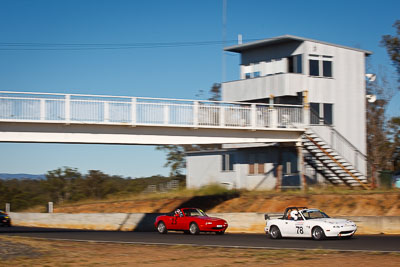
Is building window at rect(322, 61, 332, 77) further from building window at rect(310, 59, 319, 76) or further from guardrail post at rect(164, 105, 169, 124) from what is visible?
guardrail post at rect(164, 105, 169, 124)

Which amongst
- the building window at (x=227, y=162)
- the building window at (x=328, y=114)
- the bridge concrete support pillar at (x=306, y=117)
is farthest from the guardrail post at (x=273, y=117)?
the building window at (x=227, y=162)

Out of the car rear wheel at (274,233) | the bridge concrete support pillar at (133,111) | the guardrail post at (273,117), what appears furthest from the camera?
the guardrail post at (273,117)

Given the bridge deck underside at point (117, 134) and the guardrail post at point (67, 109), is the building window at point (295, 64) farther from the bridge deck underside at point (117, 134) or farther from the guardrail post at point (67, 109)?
the guardrail post at point (67, 109)

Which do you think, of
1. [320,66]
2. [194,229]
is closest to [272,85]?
[320,66]

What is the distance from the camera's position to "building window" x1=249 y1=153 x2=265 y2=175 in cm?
4509

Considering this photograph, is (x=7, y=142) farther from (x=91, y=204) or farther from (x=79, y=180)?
(x=79, y=180)

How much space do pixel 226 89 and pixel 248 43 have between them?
382cm

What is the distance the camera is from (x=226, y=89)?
4728 cm

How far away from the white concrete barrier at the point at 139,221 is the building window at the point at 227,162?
1161cm

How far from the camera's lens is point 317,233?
77.0 ft

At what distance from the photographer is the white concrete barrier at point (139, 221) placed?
27.4 meters

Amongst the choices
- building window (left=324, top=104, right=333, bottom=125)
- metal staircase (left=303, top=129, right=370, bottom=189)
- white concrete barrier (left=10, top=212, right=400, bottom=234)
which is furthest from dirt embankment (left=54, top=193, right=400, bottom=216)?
building window (left=324, top=104, right=333, bottom=125)

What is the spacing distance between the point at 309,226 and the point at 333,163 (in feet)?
56.8

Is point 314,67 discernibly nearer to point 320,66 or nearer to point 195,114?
point 320,66
